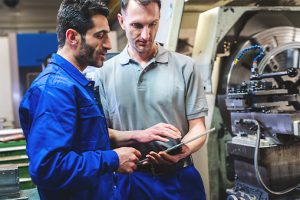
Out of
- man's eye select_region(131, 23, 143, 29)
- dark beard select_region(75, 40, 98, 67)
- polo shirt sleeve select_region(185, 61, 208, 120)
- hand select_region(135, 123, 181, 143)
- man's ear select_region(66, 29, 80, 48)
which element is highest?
man's eye select_region(131, 23, 143, 29)

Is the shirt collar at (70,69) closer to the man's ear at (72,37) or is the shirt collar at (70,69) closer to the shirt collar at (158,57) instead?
the man's ear at (72,37)

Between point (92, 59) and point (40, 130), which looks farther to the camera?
point (92, 59)

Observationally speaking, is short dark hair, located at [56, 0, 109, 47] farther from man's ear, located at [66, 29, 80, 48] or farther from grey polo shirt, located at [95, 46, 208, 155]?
grey polo shirt, located at [95, 46, 208, 155]

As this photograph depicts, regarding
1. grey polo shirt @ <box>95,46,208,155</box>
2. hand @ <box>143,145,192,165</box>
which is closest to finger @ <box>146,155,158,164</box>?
hand @ <box>143,145,192,165</box>

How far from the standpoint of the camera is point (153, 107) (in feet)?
4.45

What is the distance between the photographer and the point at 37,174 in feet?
2.95

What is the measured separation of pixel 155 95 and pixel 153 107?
47mm

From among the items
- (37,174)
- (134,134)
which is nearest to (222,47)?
(134,134)

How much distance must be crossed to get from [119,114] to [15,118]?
217cm

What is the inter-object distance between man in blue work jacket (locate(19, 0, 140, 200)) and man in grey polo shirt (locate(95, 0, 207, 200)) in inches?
10.2

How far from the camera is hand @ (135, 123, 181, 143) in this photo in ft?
3.96

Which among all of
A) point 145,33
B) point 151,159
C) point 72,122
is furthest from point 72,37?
point 151,159

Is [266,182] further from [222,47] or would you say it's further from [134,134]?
[222,47]

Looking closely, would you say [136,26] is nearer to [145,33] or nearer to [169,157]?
[145,33]
